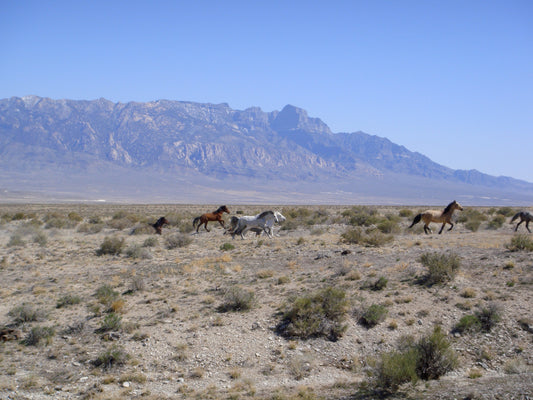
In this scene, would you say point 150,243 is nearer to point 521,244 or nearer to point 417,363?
point 521,244

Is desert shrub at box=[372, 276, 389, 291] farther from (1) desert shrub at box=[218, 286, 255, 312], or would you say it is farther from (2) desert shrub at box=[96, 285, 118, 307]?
(2) desert shrub at box=[96, 285, 118, 307]

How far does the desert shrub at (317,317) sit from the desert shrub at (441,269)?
328 centimetres

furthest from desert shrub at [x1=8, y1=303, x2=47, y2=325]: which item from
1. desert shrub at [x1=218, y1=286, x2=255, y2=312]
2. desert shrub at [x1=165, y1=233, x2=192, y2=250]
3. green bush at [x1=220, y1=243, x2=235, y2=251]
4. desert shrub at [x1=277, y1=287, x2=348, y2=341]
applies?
desert shrub at [x1=165, y1=233, x2=192, y2=250]

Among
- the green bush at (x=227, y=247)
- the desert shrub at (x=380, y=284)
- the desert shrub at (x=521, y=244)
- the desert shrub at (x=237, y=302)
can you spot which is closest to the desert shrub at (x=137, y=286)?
the desert shrub at (x=237, y=302)

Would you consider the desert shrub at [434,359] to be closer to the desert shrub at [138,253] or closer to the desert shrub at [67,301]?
the desert shrub at [67,301]

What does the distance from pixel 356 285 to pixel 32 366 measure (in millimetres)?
9222

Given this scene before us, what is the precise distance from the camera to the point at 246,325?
1205 centimetres

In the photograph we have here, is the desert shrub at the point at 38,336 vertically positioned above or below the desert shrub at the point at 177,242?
→ below

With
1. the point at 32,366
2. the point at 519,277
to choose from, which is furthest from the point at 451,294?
the point at 32,366

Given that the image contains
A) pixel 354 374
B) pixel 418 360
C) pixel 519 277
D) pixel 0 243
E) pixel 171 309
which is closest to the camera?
pixel 418 360

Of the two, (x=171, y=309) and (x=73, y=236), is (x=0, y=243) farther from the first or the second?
(x=171, y=309)

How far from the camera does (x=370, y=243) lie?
20719 mm

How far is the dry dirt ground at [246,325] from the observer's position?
9.25 m

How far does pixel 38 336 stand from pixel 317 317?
6954 millimetres
